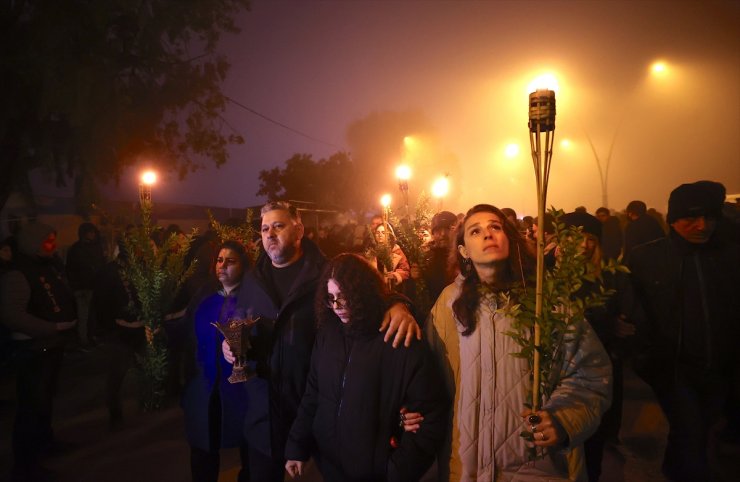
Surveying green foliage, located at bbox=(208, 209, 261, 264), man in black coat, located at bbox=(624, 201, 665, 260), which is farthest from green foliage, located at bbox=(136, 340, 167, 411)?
man in black coat, located at bbox=(624, 201, 665, 260)

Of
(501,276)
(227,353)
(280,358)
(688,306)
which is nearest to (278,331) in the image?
(280,358)

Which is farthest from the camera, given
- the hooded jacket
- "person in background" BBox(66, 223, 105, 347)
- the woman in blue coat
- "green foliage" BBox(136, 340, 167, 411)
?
"person in background" BBox(66, 223, 105, 347)

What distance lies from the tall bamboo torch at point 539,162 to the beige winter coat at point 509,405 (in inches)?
7.8

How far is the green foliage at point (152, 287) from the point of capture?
19.4ft

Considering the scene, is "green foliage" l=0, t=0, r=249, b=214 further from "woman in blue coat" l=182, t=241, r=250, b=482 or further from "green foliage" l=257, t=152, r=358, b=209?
"green foliage" l=257, t=152, r=358, b=209

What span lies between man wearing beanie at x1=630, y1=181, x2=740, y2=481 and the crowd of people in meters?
0.01

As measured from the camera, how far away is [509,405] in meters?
2.29

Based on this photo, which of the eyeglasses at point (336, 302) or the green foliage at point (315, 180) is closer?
the eyeglasses at point (336, 302)

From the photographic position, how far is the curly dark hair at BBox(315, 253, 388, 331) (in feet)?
8.65

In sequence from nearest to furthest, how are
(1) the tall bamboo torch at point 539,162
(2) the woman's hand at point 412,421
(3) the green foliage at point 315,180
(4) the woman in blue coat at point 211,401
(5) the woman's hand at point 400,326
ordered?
(1) the tall bamboo torch at point 539,162, (2) the woman's hand at point 412,421, (5) the woman's hand at point 400,326, (4) the woman in blue coat at point 211,401, (3) the green foliage at point 315,180

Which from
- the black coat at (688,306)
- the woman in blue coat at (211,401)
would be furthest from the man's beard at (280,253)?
the black coat at (688,306)

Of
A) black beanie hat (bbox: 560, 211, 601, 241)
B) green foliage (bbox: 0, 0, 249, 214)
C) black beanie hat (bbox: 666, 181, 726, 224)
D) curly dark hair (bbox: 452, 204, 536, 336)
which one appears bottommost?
curly dark hair (bbox: 452, 204, 536, 336)

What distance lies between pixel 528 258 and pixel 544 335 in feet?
2.18

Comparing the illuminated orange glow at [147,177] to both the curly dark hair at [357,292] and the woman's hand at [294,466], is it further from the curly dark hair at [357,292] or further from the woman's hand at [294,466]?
the woman's hand at [294,466]
